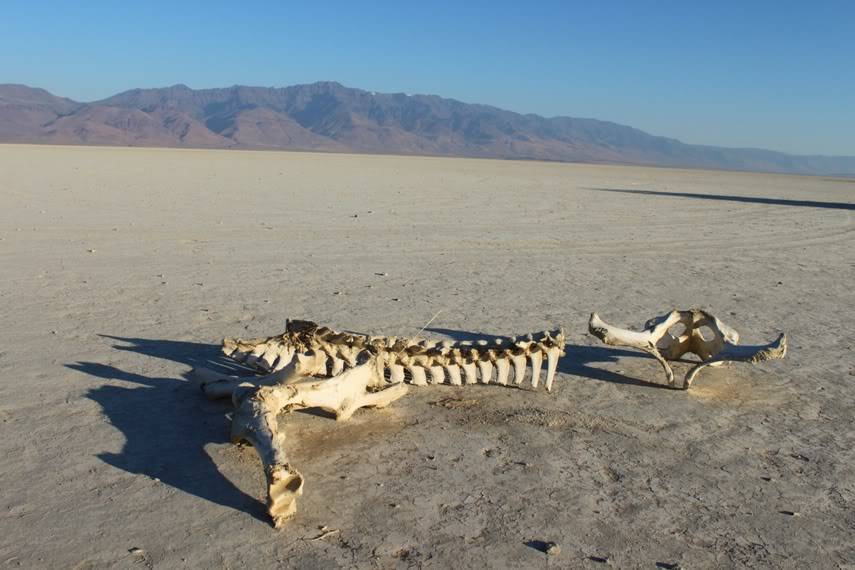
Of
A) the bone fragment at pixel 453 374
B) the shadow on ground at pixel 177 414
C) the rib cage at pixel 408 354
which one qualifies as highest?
the rib cage at pixel 408 354

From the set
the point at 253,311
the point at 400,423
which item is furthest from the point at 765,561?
the point at 253,311

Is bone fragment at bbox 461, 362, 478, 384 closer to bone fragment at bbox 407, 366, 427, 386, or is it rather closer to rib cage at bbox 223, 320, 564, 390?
rib cage at bbox 223, 320, 564, 390

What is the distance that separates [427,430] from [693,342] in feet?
7.35

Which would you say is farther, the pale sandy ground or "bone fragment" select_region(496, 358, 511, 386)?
"bone fragment" select_region(496, 358, 511, 386)

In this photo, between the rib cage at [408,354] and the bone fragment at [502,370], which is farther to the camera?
the bone fragment at [502,370]

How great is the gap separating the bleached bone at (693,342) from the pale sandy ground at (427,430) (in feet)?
0.65

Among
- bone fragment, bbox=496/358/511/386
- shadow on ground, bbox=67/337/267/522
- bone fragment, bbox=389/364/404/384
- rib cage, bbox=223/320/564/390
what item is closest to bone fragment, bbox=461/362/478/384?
rib cage, bbox=223/320/564/390

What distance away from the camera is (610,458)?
13.3 ft

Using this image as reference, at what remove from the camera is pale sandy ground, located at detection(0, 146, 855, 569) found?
10.5 ft

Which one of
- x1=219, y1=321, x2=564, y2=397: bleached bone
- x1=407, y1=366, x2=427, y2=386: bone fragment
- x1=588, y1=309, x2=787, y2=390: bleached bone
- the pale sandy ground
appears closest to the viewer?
the pale sandy ground

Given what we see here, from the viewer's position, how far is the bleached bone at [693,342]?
16.5 feet

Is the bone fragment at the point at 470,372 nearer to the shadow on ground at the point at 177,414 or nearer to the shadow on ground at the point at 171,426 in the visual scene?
the shadow on ground at the point at 177,414

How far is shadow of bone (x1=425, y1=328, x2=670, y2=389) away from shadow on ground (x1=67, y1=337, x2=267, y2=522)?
1.81 m

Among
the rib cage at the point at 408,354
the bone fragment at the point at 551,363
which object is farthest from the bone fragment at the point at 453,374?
the bone fragment at the point at 551,363
